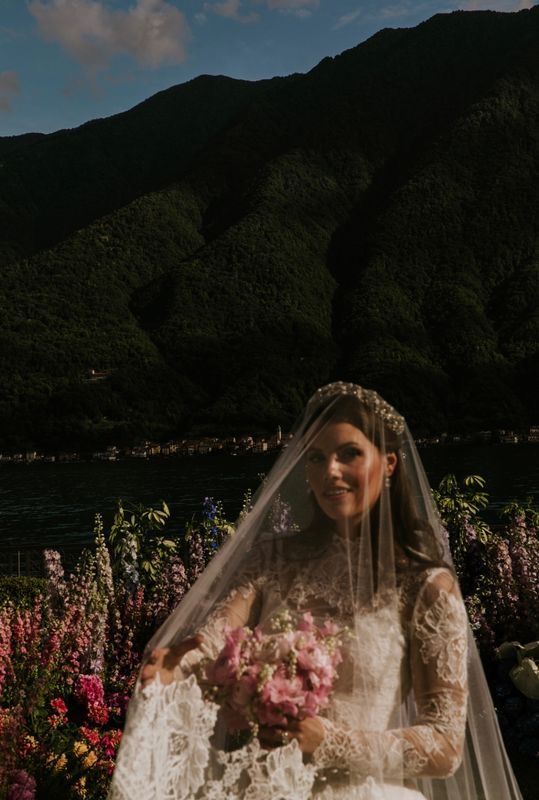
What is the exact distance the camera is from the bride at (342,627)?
2.06 metres

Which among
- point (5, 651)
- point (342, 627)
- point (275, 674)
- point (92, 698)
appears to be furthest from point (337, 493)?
point (92, 698)

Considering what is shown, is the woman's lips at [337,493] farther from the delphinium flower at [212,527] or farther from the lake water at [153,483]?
the lake water at [153,483]

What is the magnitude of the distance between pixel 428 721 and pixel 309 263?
117830 millimetres

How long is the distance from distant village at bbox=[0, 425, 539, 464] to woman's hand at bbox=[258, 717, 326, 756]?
3067 inches

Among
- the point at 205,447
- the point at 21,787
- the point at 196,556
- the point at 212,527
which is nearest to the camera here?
the point at 21,787

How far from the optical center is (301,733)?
79.4 inches

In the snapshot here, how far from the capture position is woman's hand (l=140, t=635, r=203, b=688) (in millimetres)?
2139

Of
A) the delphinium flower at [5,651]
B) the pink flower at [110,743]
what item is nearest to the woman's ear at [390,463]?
the delphinium flower at [5,651]

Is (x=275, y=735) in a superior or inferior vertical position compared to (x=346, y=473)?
inferior

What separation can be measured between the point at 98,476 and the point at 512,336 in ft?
181

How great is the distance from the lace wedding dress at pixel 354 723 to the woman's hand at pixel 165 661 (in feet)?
0.05

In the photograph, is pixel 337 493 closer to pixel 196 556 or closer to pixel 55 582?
pixel 196 556

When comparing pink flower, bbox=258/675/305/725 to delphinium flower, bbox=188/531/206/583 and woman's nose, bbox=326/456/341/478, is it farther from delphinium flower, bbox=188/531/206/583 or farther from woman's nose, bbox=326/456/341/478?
delphinium flower, bbox=188/531/206/583

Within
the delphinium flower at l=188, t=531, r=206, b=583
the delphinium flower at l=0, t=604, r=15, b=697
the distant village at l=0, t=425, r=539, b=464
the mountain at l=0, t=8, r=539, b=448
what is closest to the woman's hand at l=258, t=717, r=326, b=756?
the delphinium flower at l=0, t=604, r=15, b=697
